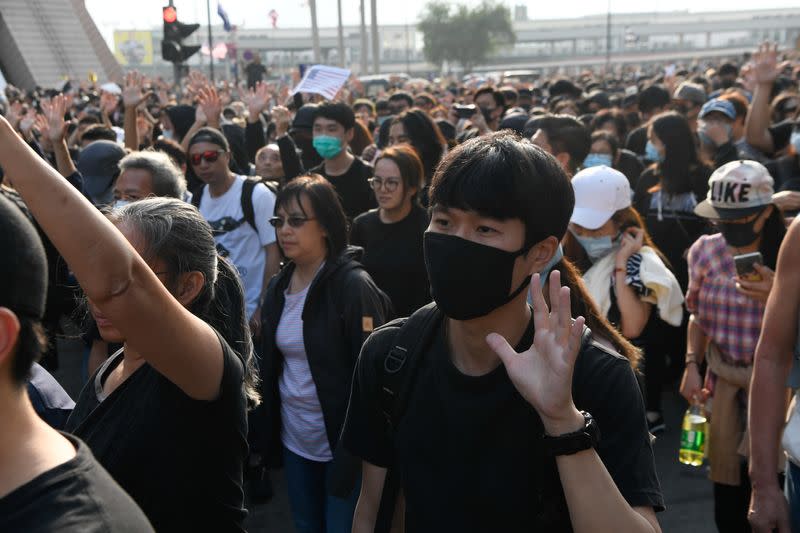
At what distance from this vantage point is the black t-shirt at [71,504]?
1.26 m

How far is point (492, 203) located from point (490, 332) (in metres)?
0.32

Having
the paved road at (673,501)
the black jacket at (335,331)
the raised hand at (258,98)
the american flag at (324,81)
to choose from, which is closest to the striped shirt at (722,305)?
the paved road at (673,501)

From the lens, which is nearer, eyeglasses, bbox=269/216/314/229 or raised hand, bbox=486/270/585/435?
raised hand, bbox=486/270/585/435

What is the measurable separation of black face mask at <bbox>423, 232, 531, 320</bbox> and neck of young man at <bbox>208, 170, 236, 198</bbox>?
12.7 feet

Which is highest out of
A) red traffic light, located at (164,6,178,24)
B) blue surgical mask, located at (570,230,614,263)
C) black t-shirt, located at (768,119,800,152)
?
red traffic light, located at (164,6,178,24)

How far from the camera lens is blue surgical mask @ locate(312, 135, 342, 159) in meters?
6.57

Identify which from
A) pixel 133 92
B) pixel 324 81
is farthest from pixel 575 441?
pixel 324 81

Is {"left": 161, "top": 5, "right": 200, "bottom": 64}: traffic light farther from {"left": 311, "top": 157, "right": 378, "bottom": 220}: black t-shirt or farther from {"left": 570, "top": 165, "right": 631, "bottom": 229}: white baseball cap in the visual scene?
{"left": 570, "top": 165, "right": 631, "bottom": 229}: white baseball cap

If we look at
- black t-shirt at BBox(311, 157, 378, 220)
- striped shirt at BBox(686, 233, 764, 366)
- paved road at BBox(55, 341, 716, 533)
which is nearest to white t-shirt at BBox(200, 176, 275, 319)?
black t-shirt at BBox(311, 157, 378, 220)

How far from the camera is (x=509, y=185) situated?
77.2 inches

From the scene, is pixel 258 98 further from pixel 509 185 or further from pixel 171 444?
pixel 509 185

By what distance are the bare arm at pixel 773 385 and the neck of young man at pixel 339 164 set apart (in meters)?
4.24

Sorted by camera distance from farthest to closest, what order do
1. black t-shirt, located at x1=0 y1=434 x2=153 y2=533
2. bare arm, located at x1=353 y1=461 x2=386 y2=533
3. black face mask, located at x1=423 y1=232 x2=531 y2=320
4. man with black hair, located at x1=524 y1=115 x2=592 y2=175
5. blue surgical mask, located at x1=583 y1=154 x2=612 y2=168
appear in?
blue surgical mask, located at x1=583 y1=154 x2=612 y2=168 < man with black hair, located at x1=524 y1=115 x2=592 y2=175 < bare arm, located at x1=353 y1=461 x2=386 y2=533 < black face mask, located at x1=423 y1=232 x2=531 y2=320 < black t-shirt, located at x1=0 y1=434 x2=153 y2=533

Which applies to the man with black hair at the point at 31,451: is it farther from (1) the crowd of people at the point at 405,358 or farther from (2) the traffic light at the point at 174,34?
(2) the traffic light at the point at 174,34
